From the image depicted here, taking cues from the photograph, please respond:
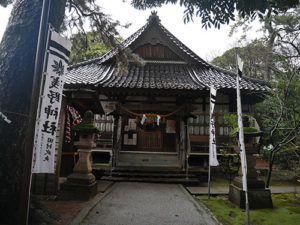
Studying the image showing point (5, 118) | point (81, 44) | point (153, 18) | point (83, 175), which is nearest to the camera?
point (5, 118)

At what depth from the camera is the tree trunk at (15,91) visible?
117 inches

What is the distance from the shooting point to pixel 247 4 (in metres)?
3.81

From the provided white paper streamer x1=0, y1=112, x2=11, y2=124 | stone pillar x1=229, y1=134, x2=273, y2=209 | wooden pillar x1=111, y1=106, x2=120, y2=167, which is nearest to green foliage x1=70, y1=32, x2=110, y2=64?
wooden pillar x1=111, y1=106, x2=120, y2=167

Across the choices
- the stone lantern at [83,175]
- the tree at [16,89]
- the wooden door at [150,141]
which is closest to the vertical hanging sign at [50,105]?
the tree at [16,89]

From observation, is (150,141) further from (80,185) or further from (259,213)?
(259,213)

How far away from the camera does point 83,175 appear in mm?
5414

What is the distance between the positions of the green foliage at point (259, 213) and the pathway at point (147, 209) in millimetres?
426

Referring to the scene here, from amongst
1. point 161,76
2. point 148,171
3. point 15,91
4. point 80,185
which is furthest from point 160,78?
point 15,91

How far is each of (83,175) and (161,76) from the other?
6.00 m

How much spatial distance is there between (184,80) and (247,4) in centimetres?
511

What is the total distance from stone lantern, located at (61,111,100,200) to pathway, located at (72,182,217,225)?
56cm

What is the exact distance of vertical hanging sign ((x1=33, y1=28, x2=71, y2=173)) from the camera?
9.74 feet

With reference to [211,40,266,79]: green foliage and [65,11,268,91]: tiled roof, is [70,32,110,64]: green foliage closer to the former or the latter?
[65,11,268,91]: tiled roof

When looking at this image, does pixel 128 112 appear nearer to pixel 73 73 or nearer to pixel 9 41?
pixel 73 73
